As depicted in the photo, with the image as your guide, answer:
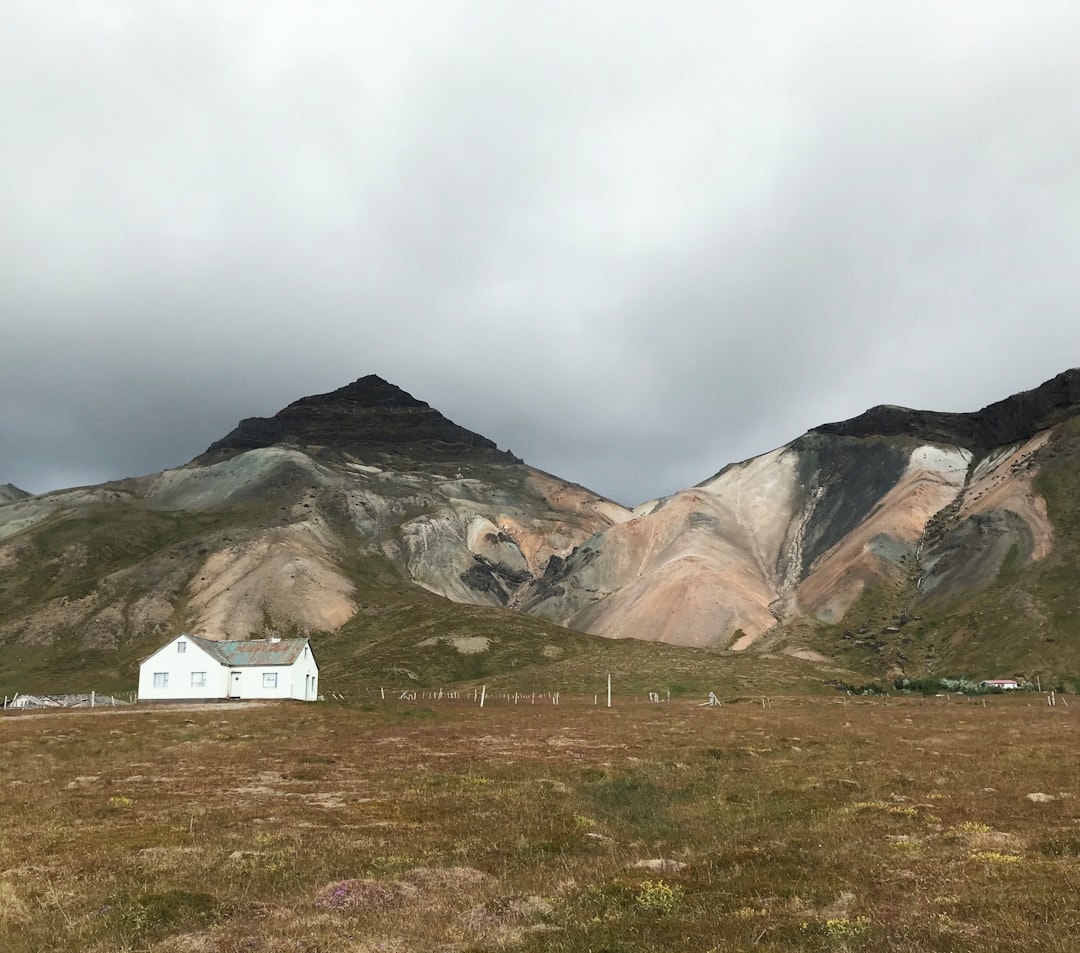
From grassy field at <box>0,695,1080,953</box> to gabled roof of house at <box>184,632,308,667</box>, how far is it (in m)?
47.6

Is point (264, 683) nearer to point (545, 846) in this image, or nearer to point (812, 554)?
point (545, 846)

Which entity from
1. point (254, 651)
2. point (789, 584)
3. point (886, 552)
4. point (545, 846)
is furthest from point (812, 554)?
point (545, 846)

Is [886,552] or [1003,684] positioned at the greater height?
[886,552]

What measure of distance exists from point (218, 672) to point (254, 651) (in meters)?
4.81

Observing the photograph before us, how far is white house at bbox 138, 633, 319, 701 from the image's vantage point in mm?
91188

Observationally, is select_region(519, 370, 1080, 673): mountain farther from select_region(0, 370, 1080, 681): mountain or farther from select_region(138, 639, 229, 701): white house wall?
select_region(138, 639, 229, 701): white house wall

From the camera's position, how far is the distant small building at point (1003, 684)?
99875mm

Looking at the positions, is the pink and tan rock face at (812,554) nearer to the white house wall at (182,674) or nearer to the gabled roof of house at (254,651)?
the gabled roof of house at (254,651)

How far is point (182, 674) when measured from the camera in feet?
303

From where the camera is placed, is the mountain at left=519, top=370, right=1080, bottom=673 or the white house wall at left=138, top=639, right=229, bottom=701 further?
the mountain at left=519, top=370, right=1080, bottom=673

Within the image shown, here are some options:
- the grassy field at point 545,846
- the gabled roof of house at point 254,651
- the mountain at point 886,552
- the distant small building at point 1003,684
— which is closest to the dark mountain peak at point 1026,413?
the mountain at point 886,552

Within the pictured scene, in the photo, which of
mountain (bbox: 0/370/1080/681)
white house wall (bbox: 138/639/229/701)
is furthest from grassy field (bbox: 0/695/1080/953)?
mountain (bbox: 0/370/1080/681)

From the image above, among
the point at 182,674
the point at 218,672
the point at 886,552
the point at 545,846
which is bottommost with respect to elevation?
the point at 545,846

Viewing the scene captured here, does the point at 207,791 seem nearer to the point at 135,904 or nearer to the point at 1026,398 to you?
the point at 135,904
